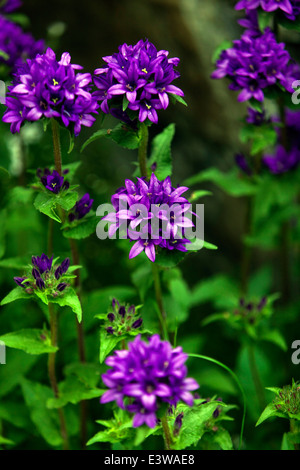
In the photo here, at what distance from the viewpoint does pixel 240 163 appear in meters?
2.92

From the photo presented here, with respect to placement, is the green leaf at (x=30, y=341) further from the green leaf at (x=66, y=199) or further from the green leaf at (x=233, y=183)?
the green leaf at (x=233, y=183)

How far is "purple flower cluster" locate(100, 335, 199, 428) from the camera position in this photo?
1.47m

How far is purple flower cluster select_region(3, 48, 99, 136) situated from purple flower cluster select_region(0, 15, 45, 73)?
930 mm

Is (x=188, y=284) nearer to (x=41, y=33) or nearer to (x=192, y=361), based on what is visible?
(x=192, y=361)

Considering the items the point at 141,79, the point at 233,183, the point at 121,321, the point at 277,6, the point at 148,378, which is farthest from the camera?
the point at 233,183

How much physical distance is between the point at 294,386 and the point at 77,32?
284cm

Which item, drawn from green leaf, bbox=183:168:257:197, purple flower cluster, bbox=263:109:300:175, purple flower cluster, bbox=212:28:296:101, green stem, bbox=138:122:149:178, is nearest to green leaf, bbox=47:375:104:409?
green stem, bbox=138:122:149:178

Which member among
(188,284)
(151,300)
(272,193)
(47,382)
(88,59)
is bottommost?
(47,382)

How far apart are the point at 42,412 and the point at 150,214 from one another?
1.20 m

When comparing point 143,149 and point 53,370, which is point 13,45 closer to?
point 143,149

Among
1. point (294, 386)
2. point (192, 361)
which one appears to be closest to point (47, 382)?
point (192, 361)

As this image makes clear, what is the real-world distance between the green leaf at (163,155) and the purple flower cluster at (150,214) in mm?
334

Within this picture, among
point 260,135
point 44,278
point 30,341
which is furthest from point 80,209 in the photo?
A: point 260,135

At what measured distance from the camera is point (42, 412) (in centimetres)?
246
